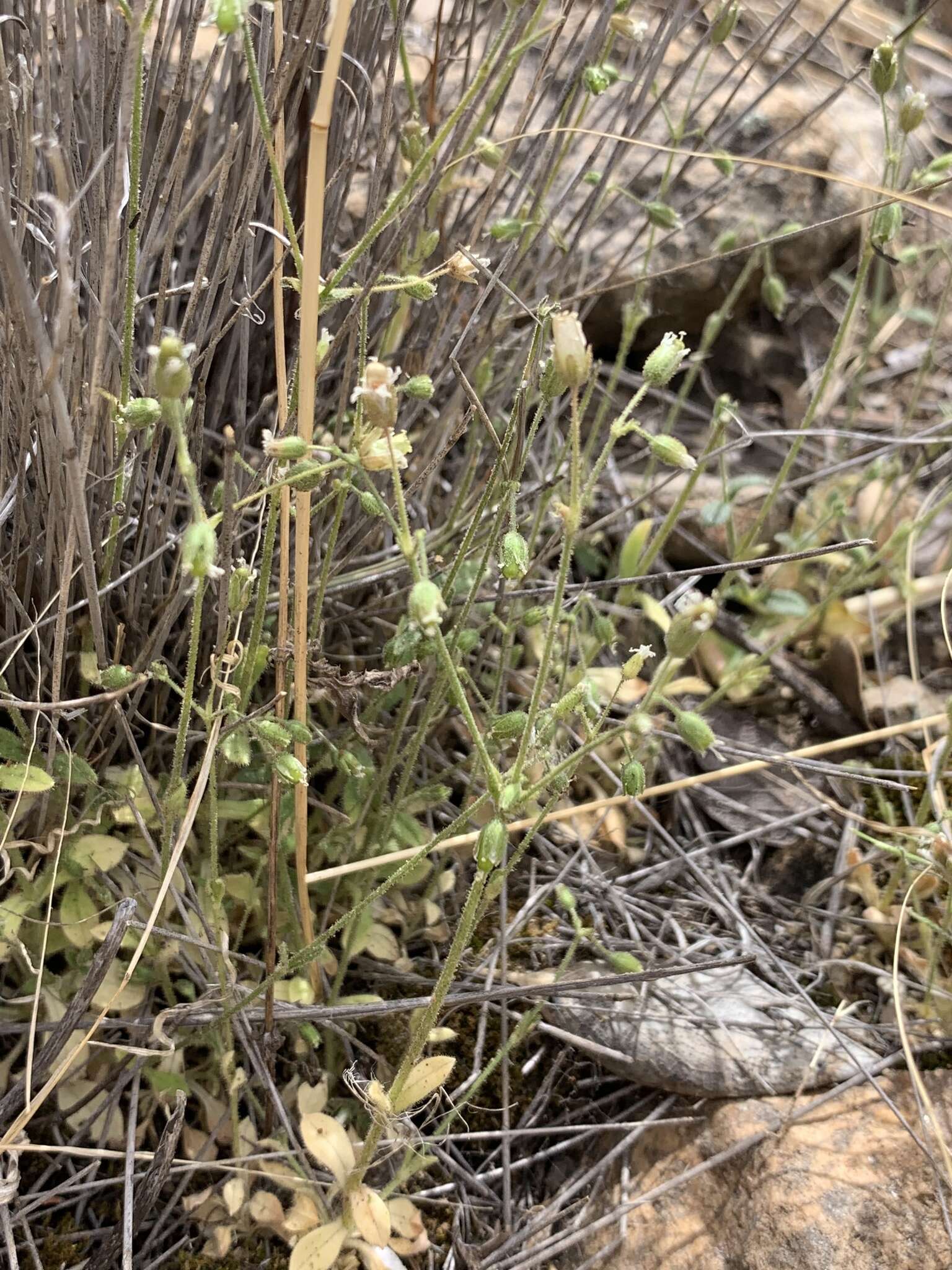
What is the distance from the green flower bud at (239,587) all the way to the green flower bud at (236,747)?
12 centimetres

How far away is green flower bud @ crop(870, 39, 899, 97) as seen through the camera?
1.22 metres

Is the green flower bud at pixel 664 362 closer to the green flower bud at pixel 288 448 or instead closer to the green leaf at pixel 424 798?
the green flower bud at pixel 288 448

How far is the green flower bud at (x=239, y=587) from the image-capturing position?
921mm

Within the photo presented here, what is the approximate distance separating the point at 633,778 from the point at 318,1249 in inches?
22.5

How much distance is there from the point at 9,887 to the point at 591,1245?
0.77m

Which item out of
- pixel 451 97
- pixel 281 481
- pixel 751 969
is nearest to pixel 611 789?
pixel 751 969

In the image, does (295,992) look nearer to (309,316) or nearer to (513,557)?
(513,557)

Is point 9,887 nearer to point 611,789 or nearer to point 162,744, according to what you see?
point 162,744

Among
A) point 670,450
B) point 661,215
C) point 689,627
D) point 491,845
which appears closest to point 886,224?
point 661,215

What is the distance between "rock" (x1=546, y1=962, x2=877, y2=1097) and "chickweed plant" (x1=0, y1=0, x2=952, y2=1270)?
0.06 m

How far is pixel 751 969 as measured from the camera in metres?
1.41

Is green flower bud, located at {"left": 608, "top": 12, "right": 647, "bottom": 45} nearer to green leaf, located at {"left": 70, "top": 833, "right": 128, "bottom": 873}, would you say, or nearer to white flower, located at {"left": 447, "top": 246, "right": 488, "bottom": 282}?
white flower, located at {"left": 447, "top": 246, "right": 488, "bottom": 282}

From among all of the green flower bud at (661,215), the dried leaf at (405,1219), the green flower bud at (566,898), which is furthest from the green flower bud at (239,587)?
the green flower bud at (661,215)

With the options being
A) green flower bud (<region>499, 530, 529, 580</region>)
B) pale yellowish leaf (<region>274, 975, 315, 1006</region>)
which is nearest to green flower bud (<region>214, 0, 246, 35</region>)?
green flower bud (<region>499, 530, 529, 580</region>)
